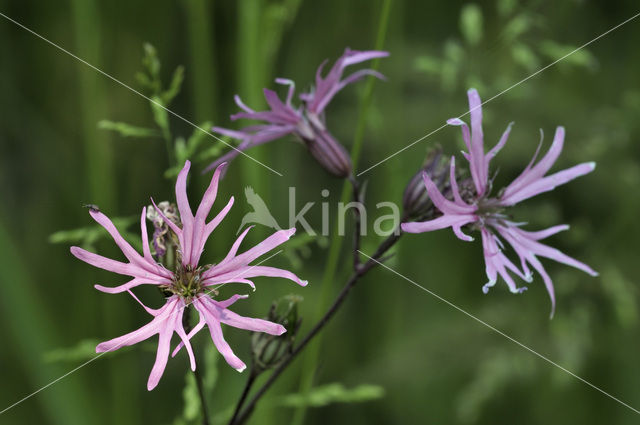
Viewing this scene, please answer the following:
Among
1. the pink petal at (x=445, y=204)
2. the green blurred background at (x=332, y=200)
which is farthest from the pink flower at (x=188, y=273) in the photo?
the green blurred background at (x=332, y=200)

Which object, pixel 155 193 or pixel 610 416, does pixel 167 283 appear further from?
pixel 610 416

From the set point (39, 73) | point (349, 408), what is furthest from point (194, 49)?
point (349, 408)

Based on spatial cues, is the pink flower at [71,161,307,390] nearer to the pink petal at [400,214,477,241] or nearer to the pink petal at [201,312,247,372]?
the pink petal at [201,312,247,372]

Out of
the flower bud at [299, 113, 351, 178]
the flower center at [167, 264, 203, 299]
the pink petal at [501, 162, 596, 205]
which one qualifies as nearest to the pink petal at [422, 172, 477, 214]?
the pink petal at [501, 162, 596, 205]

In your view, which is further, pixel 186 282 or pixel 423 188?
pixel 423 188

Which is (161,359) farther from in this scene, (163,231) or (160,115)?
(160,115)

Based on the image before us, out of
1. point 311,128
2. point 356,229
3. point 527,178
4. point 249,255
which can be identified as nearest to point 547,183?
point 527,178

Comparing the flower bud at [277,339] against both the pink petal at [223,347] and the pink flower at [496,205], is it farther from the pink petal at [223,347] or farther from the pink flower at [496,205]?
the pink flower at [496,205]
